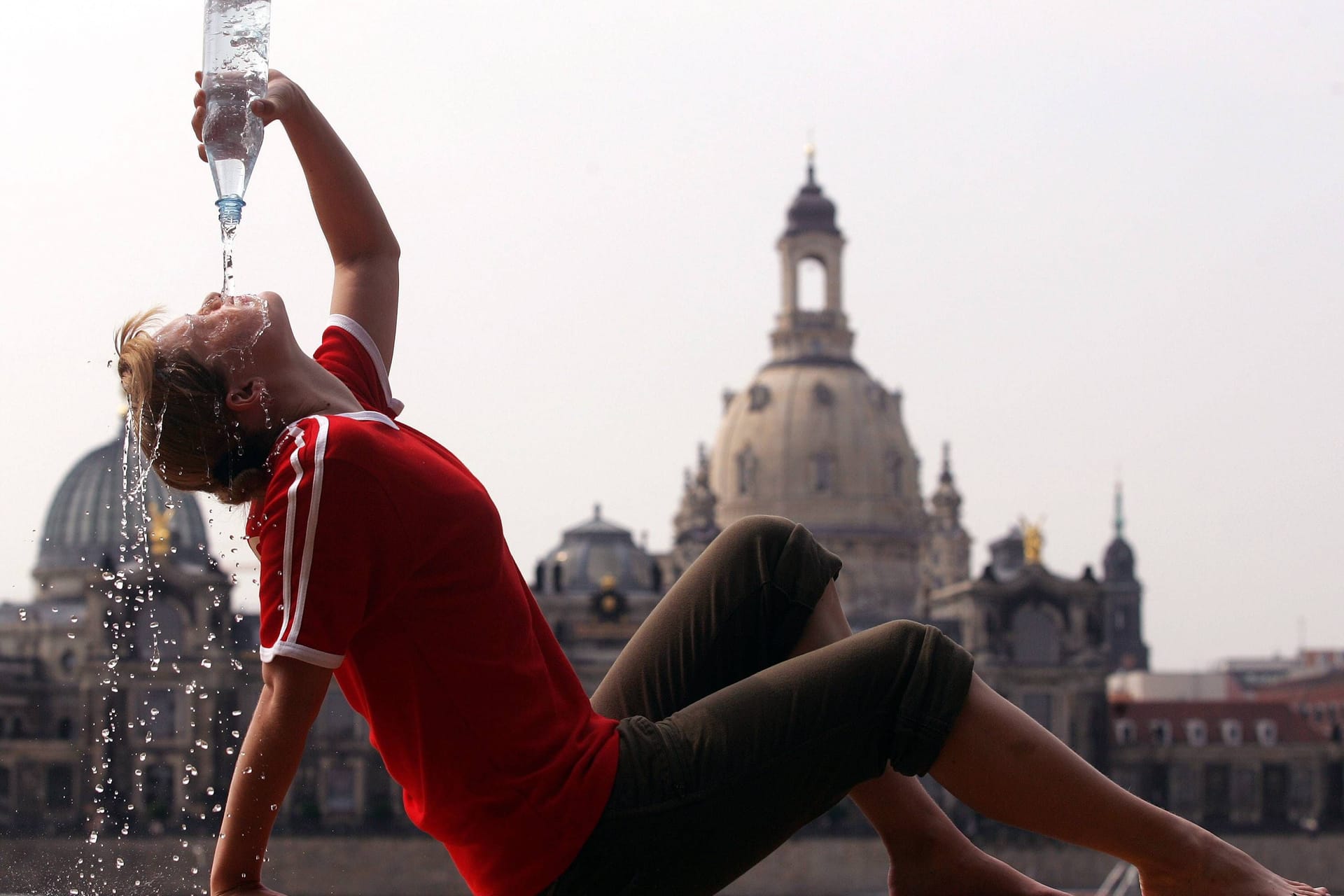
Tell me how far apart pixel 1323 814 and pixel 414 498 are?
261 feet

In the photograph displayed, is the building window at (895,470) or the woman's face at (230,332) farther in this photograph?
the building window at (895,470)

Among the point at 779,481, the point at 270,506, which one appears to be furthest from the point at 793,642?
the point at 779,481

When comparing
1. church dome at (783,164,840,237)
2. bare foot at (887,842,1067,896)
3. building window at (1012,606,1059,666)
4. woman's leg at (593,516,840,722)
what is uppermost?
church dome at (783,164,840,237)

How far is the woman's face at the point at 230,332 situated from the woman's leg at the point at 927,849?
173 cm

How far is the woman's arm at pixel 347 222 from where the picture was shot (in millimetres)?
5074

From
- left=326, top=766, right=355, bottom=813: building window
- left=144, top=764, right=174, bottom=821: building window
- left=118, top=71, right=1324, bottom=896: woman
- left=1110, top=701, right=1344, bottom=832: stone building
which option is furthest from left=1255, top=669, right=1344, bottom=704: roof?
left=118, top=71, right=1324, bottom=896: woman

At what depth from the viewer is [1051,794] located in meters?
4.30

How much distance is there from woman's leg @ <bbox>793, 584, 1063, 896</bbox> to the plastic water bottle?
209 cm

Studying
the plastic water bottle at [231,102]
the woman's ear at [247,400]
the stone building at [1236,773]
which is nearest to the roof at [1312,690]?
the stone building at [1236,773]

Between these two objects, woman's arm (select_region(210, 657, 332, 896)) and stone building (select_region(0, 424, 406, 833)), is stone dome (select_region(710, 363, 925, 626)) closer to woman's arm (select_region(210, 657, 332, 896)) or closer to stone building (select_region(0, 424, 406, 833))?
stone building (select_region(0, 424, 406, 833))

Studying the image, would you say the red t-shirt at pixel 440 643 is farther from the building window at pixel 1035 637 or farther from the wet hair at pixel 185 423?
the building window at pixel 1035 637

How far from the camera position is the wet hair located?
428 centimetres

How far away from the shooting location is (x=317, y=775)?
71250 millimetres

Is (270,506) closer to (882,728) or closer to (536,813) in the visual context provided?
(536,813)
